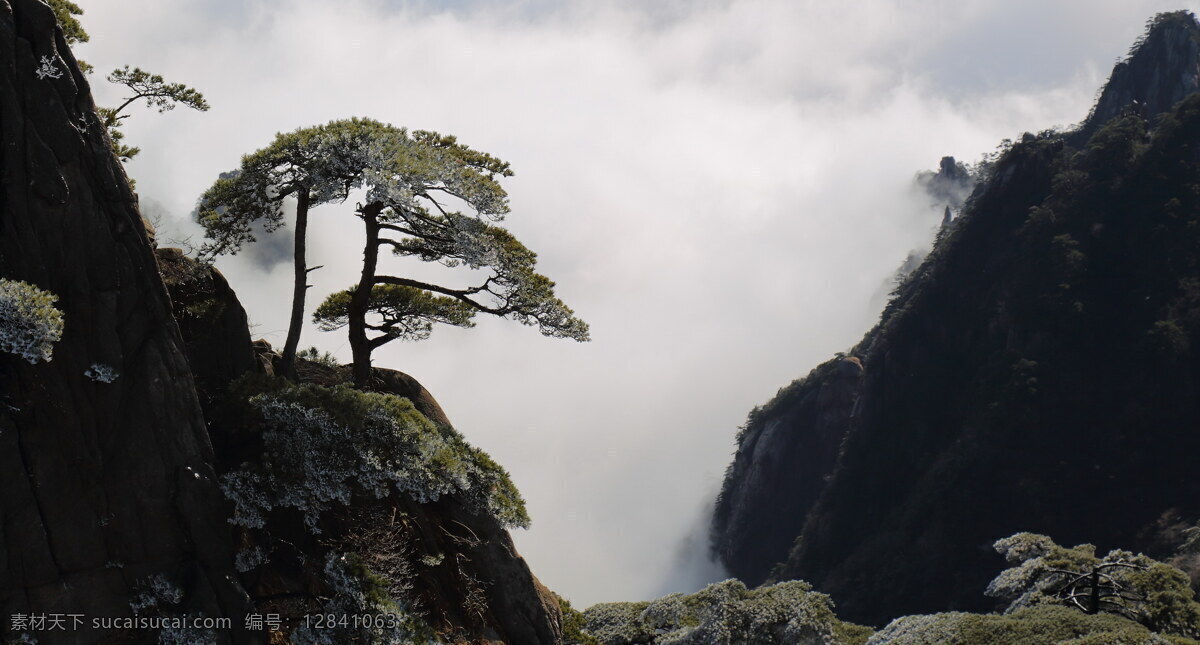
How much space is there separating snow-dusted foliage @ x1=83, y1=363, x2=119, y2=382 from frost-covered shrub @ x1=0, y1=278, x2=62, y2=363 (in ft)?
3.88

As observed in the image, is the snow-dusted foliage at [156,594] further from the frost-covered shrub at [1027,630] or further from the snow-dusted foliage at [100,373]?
the frost-covered shrub at [1027,630]

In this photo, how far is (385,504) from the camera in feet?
52.4

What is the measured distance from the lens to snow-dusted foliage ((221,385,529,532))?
46.1ft

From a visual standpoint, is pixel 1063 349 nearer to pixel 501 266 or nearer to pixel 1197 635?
pixel 1197 635

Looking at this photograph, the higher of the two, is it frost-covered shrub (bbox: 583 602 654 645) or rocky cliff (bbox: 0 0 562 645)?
rocky cliff (bbox: 0 0 562 645)

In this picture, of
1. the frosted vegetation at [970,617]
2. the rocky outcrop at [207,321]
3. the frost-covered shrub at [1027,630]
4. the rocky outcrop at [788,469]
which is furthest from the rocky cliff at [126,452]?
A: the rocky outcrop at [788,469]

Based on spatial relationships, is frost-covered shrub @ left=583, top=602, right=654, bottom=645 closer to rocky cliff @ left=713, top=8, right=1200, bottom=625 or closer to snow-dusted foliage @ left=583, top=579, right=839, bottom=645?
snow-dusted foliage @ left=583, top=579, right=839, bottom=645

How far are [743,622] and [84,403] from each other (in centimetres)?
1282

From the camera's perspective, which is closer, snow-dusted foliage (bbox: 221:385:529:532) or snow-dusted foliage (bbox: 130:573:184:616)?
snow-dusted foliage (bbox: 130:573:184:616)

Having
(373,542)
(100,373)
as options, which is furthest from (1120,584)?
(100,373)

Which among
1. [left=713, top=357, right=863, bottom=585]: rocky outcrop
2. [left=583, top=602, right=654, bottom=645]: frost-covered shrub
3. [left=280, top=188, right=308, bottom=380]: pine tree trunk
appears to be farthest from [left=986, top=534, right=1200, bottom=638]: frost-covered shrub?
[left=713, top=357, right=863, bottom=585]: rocky outcrop

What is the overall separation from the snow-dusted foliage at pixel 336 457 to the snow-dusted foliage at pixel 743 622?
561cm

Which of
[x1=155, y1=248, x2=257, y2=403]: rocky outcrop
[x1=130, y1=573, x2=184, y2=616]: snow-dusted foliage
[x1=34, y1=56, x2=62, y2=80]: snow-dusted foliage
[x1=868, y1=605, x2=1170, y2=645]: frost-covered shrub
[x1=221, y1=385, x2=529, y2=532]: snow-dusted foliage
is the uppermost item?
[x1=34, y1=56, x2=62, y2=80]: snow-dusted foliage

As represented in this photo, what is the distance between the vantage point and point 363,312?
19203 millimetres
